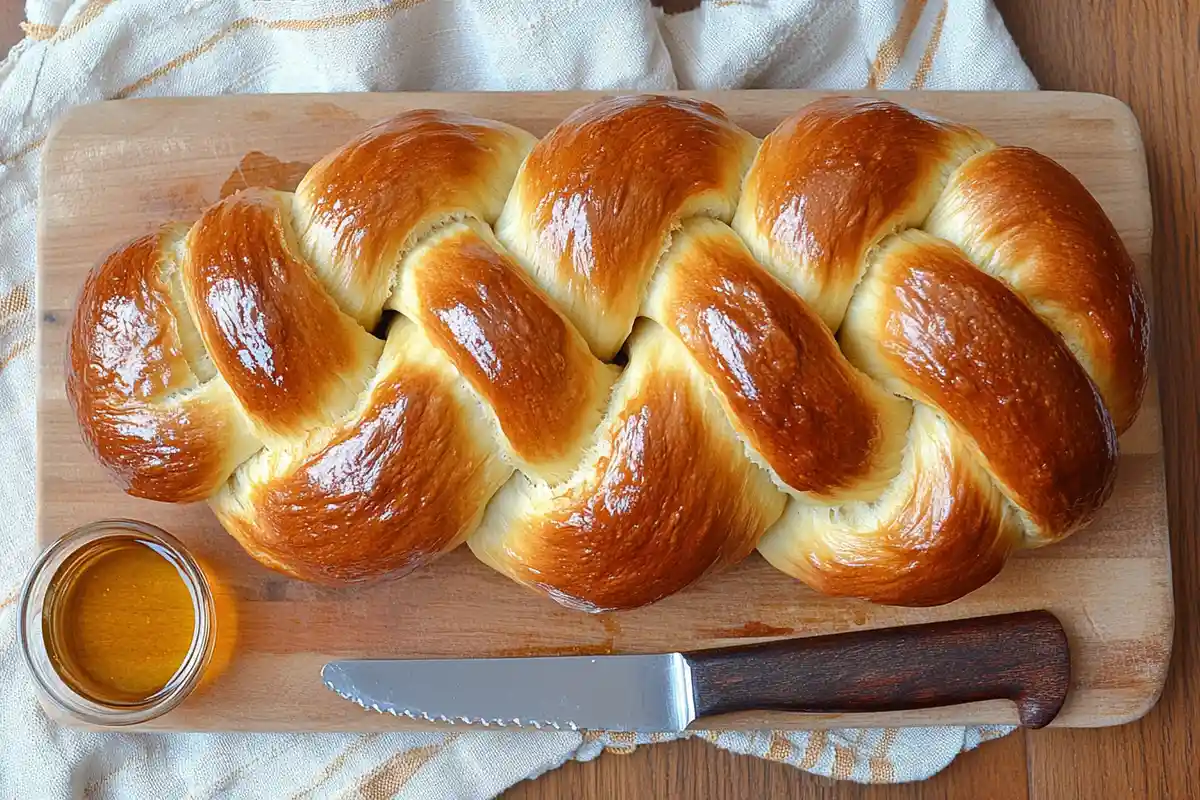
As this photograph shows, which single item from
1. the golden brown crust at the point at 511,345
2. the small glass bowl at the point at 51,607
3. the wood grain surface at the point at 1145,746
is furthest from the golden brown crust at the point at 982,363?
the small glass bowl at the point at 51,607

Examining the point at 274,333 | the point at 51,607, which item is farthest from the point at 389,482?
the point at 51,607

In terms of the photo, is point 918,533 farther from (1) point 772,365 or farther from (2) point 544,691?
(2) point 544,691

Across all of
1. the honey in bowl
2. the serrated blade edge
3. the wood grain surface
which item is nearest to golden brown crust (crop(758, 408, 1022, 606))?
the serrated blade edge

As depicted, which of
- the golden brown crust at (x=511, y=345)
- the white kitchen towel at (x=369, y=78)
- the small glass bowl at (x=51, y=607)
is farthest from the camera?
the white kitchen towel at (x=369, y=78)

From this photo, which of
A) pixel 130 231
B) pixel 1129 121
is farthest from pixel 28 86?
pixel 1129 121

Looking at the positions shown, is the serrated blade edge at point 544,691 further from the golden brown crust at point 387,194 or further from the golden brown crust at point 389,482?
the golden brown crust at point 387,194

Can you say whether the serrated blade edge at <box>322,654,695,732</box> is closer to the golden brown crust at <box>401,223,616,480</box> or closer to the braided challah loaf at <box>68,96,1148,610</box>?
the braided challah loaf at <box>68,96,1148,610</box>
